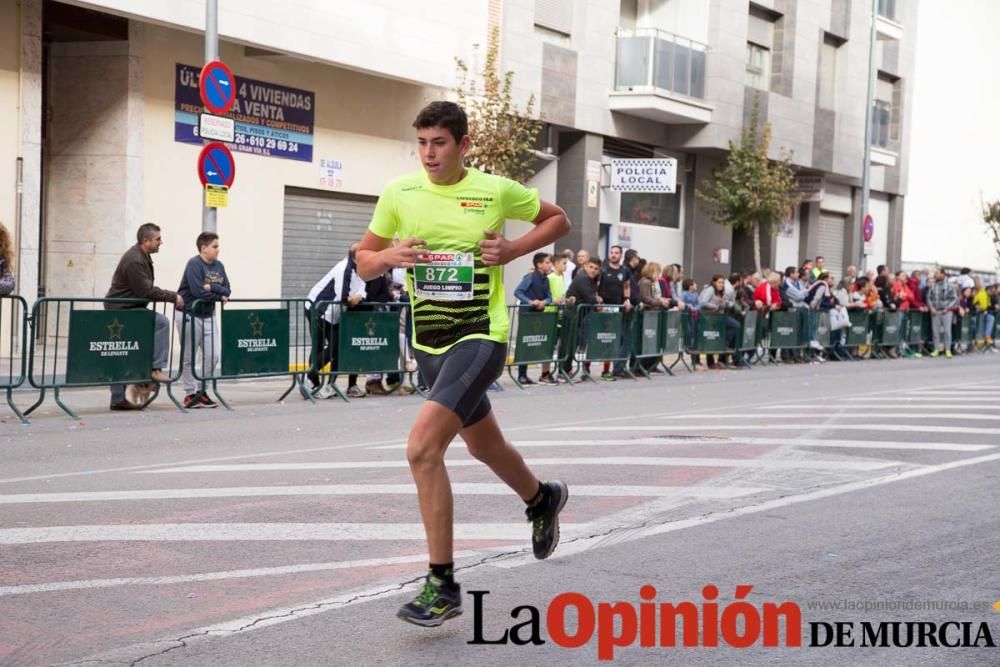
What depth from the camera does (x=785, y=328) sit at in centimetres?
2512

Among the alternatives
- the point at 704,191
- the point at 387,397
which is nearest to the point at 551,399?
the point at 387,397

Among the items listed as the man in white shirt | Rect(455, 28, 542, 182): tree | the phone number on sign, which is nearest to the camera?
the man in white shirt

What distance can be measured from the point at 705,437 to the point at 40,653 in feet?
26.4

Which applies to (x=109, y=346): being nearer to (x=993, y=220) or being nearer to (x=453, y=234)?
(x=453, y=234)

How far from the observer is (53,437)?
1138 cm

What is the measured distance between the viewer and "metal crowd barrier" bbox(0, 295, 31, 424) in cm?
1210

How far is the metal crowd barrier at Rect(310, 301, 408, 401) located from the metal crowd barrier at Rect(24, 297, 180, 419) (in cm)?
236

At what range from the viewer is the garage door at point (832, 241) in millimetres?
42625

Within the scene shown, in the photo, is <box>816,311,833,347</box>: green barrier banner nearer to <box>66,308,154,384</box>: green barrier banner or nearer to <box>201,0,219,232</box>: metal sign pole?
<box>201,0,219,232</box>: metal sign pole

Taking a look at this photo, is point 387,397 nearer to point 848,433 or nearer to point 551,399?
point 551,399

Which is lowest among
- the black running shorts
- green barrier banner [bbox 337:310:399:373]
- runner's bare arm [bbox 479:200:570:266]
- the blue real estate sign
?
green barrier banner [bbox 337:310:399:373]

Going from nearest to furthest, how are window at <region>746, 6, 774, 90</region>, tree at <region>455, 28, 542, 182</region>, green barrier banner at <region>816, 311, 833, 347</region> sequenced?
tree at <region>455, 28, 542, 182</region>, green barrier banner at <region>816, 311, 833, 347</region>, window at <region>746, 6, 774, 90</region>

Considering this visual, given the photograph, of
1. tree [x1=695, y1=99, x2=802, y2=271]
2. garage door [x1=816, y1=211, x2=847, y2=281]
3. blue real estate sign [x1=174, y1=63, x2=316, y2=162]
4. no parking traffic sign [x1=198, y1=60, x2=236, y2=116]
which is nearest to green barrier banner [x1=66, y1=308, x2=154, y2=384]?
no parking traffic sign [x1=198, y1=60, x2=236, y2=116]

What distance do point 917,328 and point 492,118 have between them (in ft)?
38.3
